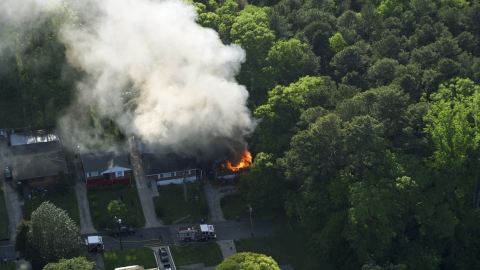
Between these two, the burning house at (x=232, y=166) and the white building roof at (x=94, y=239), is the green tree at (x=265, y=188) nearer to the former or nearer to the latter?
the burning house at (x=232, y=166)

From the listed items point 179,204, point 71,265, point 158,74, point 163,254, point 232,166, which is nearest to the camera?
point 71,265

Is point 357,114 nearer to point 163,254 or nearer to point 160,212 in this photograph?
point 160,212

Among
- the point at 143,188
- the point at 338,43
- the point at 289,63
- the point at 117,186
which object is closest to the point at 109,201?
the point at 117,186

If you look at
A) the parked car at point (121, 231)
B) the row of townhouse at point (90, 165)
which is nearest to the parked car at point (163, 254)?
the parked car at point (121, 231)

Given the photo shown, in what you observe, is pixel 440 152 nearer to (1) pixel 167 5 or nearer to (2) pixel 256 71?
(2) pixel 256 71

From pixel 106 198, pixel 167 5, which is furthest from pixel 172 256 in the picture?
pixel 167 5

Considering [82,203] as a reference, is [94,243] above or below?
below

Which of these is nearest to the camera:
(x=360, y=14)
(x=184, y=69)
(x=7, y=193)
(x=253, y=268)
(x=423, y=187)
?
(x=253, y=268)
